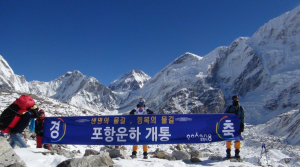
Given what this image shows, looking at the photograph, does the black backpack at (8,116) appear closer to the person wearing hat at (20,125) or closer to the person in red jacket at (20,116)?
the person in red jacket at (20,116)

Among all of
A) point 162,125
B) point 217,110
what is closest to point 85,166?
point 162,125

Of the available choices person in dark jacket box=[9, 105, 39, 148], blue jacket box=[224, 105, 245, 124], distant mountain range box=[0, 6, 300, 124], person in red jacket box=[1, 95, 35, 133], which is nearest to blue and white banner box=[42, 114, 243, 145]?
blue jacket box=[224, 105, 245, 124]

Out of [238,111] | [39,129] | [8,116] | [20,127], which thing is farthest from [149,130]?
[8,116]

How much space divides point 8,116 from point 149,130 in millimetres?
4494

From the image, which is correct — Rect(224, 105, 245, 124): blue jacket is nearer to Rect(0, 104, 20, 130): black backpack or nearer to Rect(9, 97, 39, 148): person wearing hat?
Rect(9, 97, 39, 148): person wearing hat

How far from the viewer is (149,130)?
7566mm

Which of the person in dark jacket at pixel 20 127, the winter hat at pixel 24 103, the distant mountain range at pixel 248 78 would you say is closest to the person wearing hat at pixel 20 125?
the person in dark jacket at pixel 20 127

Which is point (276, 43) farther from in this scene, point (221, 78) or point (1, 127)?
point (1, 127)

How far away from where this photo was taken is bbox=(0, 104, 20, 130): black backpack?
218 inches

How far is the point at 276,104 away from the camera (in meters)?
95.3

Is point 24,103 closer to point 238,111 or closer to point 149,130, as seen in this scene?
point 149,130

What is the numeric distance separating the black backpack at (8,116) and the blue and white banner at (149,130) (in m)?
2.34

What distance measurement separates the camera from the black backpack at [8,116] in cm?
554

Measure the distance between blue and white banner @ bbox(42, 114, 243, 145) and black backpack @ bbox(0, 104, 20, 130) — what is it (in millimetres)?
2342
